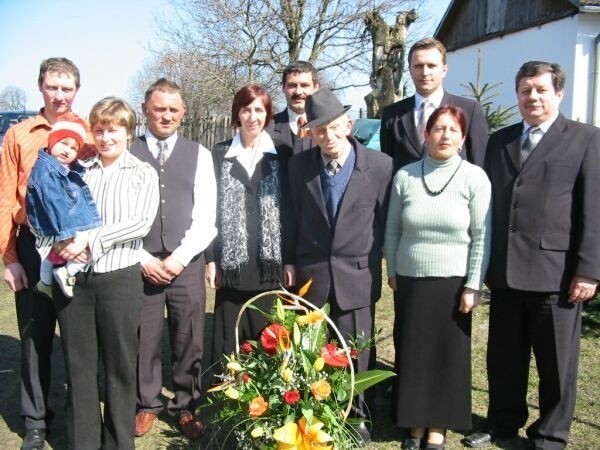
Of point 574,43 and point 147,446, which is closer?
point 147,446

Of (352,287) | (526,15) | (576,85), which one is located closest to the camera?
(352,287)

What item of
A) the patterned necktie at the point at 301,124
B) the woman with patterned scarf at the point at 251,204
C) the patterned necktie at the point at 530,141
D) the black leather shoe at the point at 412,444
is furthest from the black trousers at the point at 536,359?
the patterned necktie at the point at 301,124

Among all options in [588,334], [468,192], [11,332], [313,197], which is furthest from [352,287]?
[11,332]

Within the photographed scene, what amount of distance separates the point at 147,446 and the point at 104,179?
64.4 inches

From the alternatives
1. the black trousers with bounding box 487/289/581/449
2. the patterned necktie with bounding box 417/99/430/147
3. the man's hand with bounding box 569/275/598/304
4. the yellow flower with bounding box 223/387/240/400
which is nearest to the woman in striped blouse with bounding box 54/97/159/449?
the yellow flower with bounding box 223/387/240/400

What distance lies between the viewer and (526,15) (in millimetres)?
17312

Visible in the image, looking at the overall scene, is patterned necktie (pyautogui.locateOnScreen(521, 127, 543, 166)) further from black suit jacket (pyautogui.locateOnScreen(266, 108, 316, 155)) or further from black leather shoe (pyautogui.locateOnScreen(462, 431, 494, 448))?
black leather shoe (pyautogui.locateOnScreen(462, 431, 494, 448))

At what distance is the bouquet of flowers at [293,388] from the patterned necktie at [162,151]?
118cm

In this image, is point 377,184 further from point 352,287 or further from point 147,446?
point 147,446

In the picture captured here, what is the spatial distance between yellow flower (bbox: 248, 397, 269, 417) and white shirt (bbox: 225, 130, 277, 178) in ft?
4.57

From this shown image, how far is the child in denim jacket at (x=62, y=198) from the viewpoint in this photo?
285cm

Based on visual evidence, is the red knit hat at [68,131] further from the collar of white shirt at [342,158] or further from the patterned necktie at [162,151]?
the collar of white shirt at [342,158]

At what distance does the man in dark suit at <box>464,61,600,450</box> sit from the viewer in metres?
3.21

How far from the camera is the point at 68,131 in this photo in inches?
116
